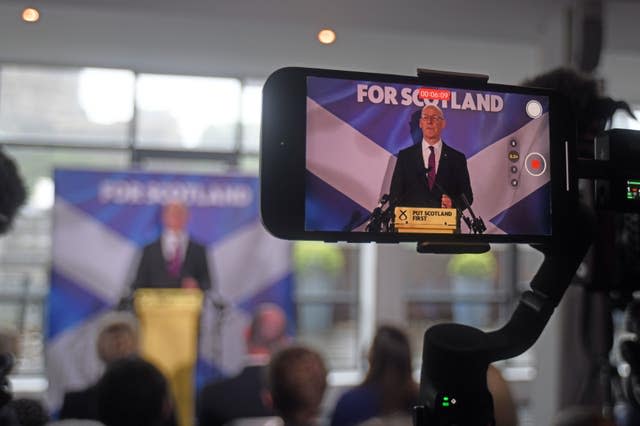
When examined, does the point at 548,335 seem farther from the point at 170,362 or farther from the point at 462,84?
the point at 462,84

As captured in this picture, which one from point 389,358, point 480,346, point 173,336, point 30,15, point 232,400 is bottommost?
point 232,400

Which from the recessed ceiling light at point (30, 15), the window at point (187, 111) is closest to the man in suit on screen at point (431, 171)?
the recessed ceiling light at point (30, 15)

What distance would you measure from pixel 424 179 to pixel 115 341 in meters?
3.05

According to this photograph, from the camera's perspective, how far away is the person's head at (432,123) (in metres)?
0.78

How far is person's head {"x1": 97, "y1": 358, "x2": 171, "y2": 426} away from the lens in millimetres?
2008

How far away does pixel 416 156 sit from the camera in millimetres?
784

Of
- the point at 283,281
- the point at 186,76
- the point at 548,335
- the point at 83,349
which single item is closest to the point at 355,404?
the point at 548,335

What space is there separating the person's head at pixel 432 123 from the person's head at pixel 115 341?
300cm

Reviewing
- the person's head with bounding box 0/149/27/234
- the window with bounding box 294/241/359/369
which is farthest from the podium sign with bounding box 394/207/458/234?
the window with bounding box 294/241/359/369

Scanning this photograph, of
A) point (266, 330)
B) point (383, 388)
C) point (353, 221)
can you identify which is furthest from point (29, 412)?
point (266, 330)

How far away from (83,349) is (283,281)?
4.33 feet

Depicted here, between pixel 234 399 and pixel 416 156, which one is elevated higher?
pixel 416 156

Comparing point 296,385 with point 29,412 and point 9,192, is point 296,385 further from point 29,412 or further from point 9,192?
point 9,192

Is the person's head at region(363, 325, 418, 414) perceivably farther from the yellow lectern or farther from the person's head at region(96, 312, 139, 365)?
the yellow lectern
